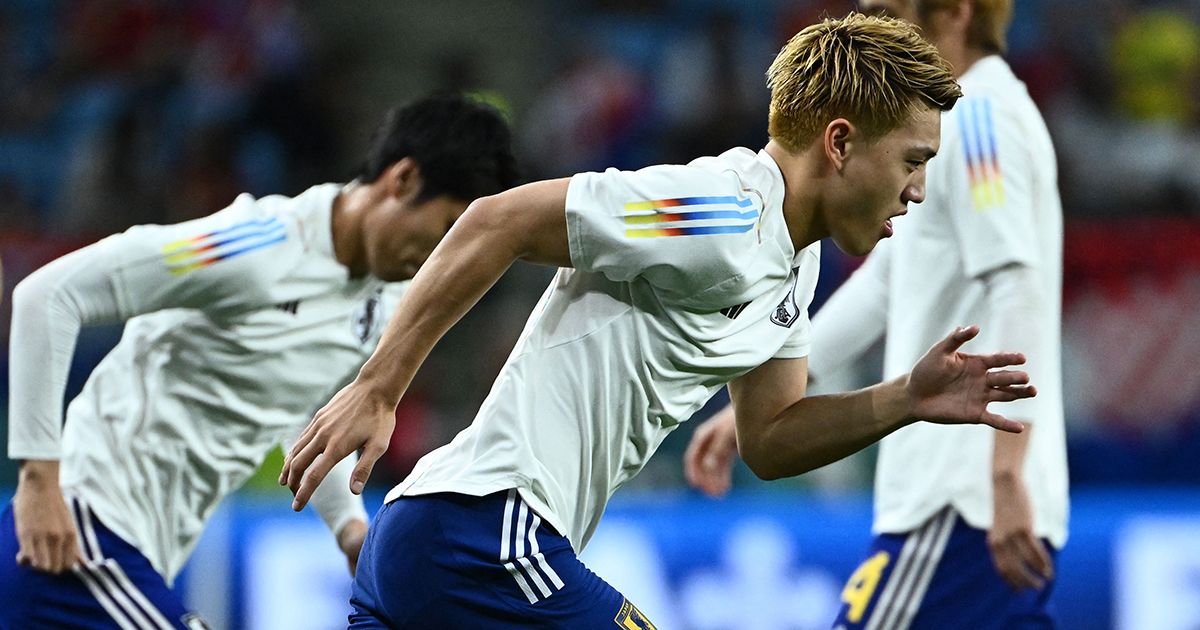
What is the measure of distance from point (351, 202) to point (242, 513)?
297 cm

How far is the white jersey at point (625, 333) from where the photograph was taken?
271cm

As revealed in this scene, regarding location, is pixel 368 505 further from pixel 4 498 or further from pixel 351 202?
pixel 351 202

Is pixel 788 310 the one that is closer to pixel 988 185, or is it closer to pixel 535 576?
pixel 535 576

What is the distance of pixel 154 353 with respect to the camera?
3.87 meters

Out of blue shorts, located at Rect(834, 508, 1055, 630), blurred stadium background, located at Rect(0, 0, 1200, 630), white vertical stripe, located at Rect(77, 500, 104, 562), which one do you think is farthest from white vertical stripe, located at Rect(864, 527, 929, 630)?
blurred stadium background, located at Rect(0, 0, 1200, 630)

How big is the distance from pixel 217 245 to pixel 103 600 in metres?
0.85

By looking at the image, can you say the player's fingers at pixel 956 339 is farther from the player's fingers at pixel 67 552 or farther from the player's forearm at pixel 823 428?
the player's fingers at pixel 67 552

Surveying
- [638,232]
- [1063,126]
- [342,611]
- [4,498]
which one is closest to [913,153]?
[638,232]

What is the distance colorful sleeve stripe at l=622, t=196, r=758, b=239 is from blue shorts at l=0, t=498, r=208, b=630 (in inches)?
63.2

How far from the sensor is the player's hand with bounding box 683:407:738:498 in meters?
4.08

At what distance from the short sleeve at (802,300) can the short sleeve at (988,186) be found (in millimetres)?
716

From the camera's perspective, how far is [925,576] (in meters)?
3.79

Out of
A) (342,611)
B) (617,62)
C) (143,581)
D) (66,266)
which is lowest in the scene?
(342,611)

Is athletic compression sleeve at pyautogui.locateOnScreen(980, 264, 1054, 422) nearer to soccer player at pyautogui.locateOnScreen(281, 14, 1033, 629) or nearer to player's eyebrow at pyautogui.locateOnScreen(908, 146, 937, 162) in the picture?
soccer player at pyautogui.locateOnScreen(281, 14, 1033, 629)
